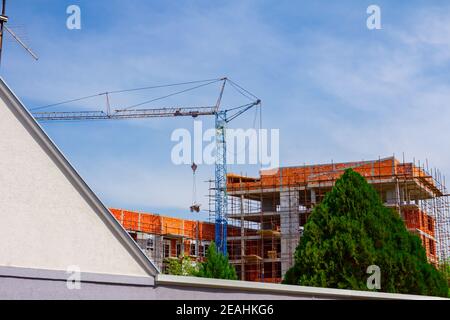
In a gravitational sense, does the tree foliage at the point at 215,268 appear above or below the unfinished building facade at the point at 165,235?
below

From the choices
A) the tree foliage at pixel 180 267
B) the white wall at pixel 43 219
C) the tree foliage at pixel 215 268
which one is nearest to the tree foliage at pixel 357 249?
the tree foliage at pixel 215 268

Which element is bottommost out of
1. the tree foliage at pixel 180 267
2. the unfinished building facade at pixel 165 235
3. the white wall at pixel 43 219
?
the tree foliage at pixel 180 267

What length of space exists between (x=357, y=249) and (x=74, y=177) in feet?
59.7

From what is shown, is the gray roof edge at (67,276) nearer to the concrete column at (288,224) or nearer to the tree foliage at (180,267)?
the tree foliage at (180,267)

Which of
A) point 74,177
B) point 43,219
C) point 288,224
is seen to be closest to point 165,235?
point 288,224

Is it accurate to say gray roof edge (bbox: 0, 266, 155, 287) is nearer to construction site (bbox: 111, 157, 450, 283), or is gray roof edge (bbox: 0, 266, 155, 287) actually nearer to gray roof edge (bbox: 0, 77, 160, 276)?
gray roof edge (bbox: 0, 77, 160, 276)

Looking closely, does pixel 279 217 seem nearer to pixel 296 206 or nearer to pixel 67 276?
pixel 296 206

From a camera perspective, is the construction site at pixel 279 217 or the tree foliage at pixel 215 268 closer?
the tree foliage at pixel 215 268

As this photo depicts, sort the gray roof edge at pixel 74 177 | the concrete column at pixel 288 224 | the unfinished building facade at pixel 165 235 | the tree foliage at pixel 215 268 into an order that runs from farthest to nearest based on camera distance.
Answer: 1. the concrete column at pixel 288 224
2. the unfinished building facade at pixel 165 235
3. the tree foliage at pixel 215 268
4. the gray roof edge at pixel 74 177

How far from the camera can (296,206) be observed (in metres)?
56.8

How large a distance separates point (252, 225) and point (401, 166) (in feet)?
58.4

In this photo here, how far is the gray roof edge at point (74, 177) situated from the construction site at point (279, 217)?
43.5 m

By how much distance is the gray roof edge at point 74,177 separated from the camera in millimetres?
8859
